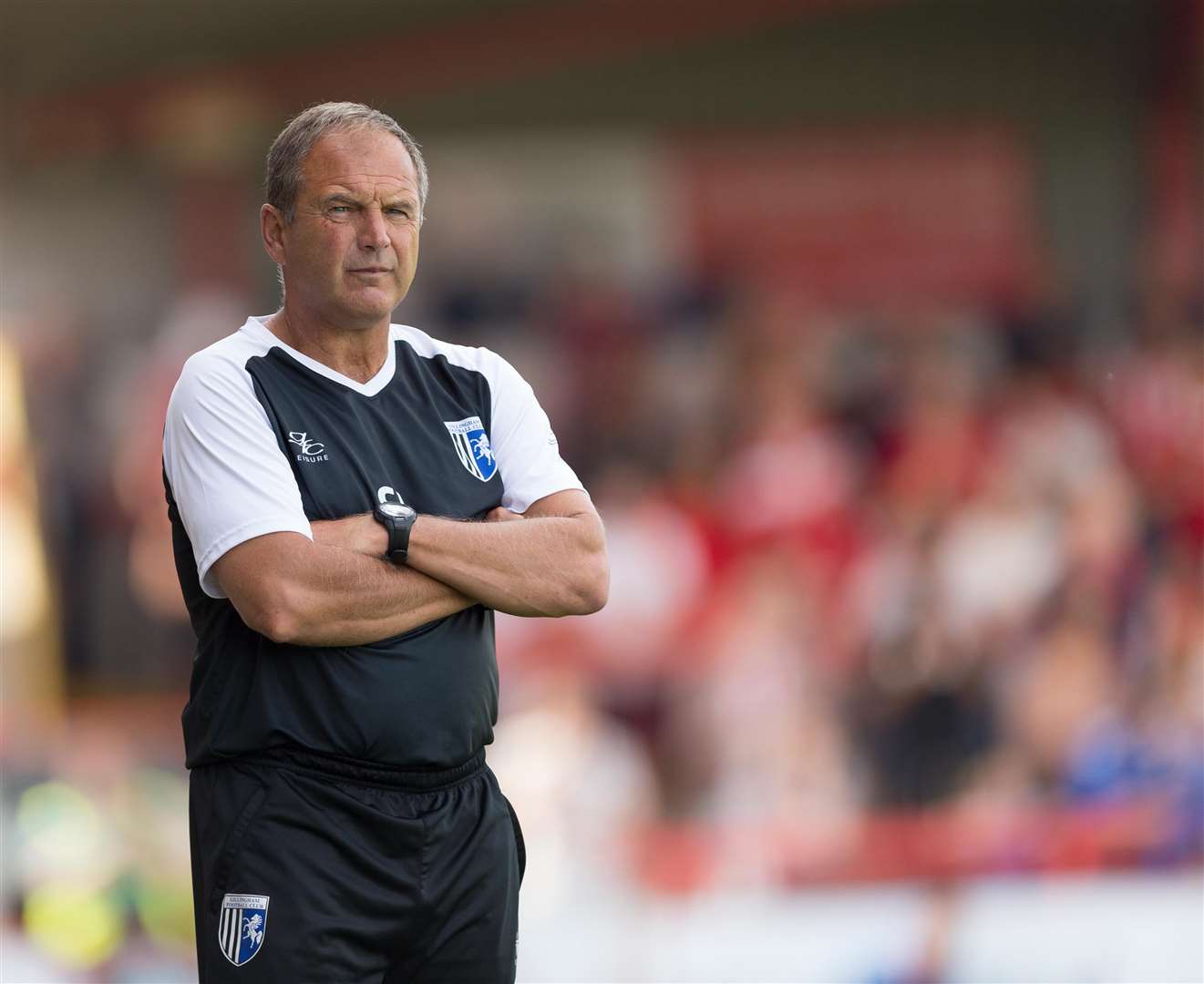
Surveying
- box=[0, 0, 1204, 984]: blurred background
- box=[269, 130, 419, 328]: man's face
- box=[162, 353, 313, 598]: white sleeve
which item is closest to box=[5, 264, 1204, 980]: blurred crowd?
box=[0, 0, 1204, 984]: blurred background

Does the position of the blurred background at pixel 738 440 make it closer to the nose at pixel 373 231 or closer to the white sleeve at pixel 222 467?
the white sleeve at pixel 222 467

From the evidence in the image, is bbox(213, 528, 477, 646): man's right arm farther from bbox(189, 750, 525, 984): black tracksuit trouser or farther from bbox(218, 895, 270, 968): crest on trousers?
bbox(218, 895, 270, 968): crest on trousers

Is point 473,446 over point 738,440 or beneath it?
over

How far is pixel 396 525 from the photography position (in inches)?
98.0

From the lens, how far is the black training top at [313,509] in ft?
8.05

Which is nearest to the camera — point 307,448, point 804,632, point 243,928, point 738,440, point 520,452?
point 243,928

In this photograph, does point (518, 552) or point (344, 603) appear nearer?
point (344, 603)

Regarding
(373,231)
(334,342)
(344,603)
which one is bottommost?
(344,603)

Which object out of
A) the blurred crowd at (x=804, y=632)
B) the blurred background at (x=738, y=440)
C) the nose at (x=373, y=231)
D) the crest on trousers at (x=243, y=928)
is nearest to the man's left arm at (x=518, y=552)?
the nose at (x=373, y=231)

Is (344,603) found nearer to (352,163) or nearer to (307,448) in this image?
(307,448)

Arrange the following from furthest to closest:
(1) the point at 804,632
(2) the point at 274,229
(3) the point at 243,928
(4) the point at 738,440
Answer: (4) the point at 738,440 < (1) the point at 804,632 < (2) the point at 274,229 < (3) the point at 243,928

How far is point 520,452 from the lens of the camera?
2777 millimetres

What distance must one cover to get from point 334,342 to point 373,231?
0.19m

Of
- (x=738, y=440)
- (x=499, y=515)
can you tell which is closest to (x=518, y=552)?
(x=499, y=515)
